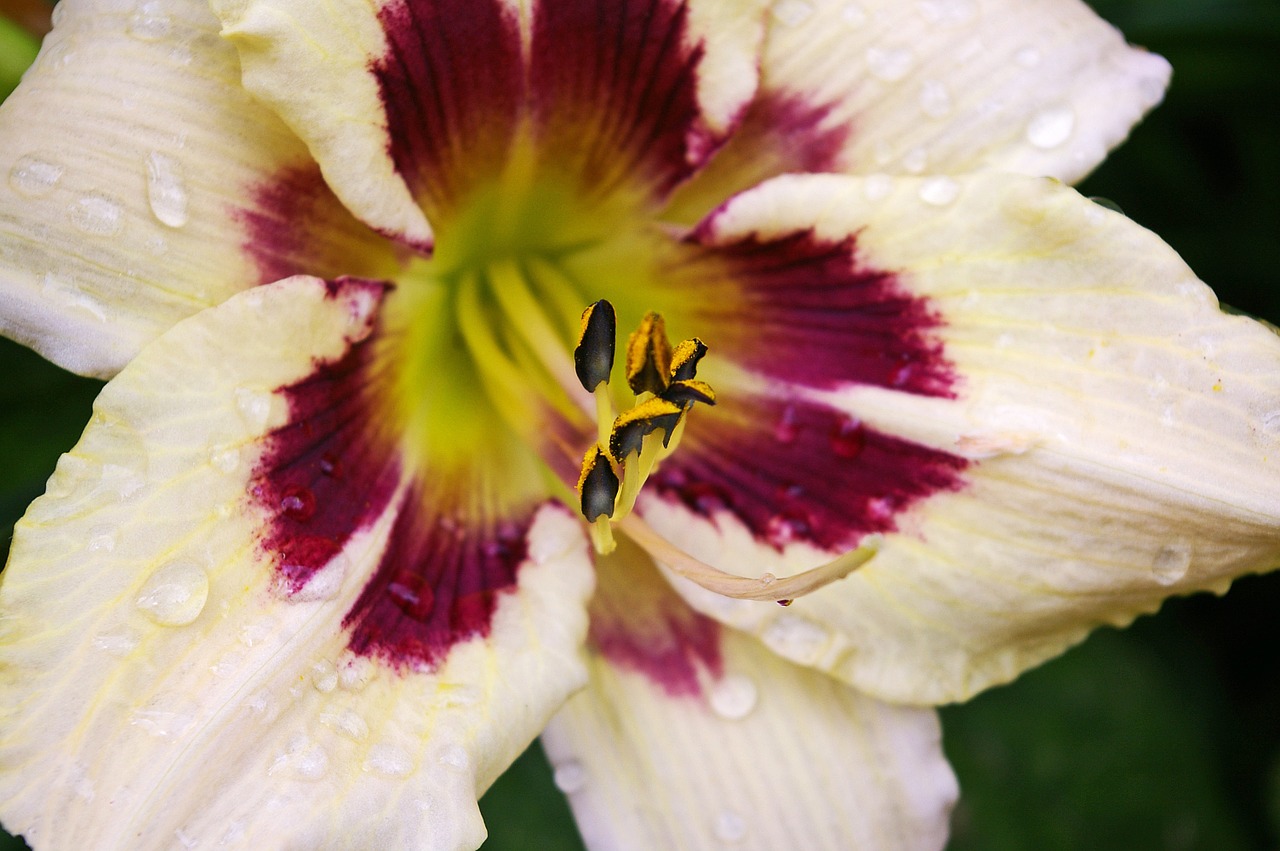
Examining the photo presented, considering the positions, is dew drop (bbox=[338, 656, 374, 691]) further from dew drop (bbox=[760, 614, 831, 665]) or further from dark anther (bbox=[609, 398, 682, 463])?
dew drop (bbox=[760, 614, 831, 665])

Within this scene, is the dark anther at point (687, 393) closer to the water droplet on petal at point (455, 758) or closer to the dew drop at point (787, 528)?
the dew drop at point (787, 528)

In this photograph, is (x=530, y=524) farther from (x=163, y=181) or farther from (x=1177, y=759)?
(x=1177, y=759)

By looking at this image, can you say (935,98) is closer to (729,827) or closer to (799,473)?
(799,473)

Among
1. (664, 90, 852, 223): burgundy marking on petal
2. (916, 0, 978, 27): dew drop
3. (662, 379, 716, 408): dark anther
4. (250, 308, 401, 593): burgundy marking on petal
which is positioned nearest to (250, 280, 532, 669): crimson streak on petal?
(250, 308, 401, 593): burgundy marking on petal

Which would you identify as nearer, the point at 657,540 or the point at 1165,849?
the point at 657,540

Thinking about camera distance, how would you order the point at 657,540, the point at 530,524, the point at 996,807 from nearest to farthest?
the point at 657,540
the point at 530,524
the point at 996,807

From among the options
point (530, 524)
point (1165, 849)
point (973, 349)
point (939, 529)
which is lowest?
point (1165, 849)

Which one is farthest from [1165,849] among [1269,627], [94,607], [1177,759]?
[94,607]
